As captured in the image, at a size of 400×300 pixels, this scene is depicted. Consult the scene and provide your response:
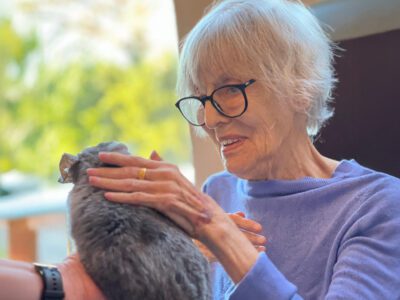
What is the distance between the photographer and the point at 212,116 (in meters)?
1.05

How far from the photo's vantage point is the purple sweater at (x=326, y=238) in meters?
0.90

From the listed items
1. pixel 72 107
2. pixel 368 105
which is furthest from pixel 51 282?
pixel 72 107

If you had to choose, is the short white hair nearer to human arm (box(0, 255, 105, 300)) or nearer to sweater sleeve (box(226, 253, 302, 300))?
sweater sleeve (box(226, 253, 302, 300))

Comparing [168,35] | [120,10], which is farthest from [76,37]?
[168,35]

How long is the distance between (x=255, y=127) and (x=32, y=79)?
2381 millimetres

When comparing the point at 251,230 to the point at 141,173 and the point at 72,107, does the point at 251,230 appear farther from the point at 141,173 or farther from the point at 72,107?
the point at 72,107

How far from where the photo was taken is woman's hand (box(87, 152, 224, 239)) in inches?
28.0

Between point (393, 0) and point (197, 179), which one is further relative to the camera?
point (197, 179)

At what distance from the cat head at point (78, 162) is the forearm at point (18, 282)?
0.14 metres

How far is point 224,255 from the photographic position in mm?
850

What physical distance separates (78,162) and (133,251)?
169 millimetres

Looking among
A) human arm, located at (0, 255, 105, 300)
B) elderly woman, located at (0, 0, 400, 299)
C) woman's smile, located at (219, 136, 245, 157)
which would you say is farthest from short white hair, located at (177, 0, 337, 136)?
human arm, located at (0, 255, 105, 300)

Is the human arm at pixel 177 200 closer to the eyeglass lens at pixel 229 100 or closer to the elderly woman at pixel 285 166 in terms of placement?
the elderly woman at pixel 285 166

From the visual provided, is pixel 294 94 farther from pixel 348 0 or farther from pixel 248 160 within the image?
pixel 348 0
